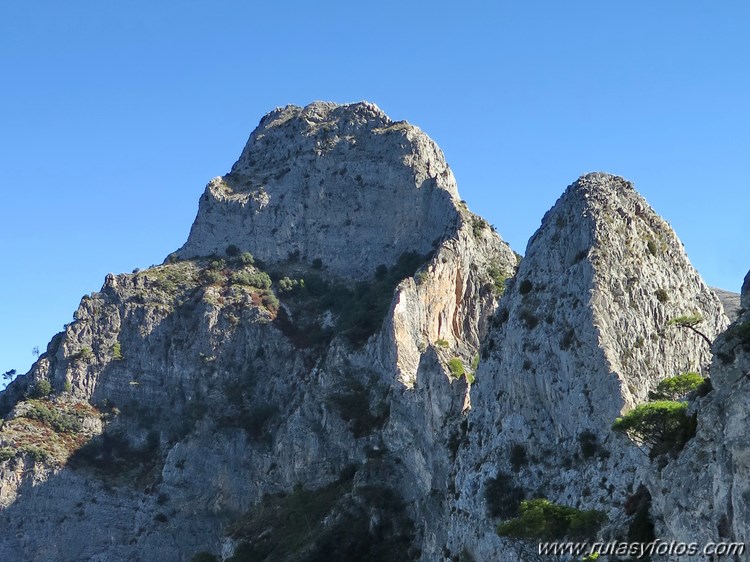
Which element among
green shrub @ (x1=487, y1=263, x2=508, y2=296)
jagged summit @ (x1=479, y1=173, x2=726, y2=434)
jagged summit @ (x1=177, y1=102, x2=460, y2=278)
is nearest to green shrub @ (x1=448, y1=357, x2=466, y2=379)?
jagged summit @ (x1=479, y1=173, x2=726, y2=434)

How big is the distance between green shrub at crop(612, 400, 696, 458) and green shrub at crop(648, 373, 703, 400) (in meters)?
4.44

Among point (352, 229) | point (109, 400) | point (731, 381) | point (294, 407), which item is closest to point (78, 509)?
point (109, 400)

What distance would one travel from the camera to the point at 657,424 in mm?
50469

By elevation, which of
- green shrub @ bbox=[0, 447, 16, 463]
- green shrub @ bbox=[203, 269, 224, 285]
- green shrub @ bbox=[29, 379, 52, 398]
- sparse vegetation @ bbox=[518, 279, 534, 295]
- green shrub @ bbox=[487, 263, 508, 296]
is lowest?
green shrub @ bbox=[0, 447, 16, 463]

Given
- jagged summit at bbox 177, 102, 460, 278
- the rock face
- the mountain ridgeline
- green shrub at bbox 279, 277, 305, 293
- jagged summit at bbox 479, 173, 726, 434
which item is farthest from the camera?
jagged summit at bbox 177, 102, 460, 278

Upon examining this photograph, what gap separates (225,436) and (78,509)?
699 inches

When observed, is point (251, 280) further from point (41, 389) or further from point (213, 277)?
point (41, 389)

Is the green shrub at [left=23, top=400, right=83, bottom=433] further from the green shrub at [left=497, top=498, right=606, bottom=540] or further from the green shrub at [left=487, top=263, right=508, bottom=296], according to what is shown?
the green shrub at [left=497, top=498, right=606, bottom=540]

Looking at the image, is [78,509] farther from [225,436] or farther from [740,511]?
[740,511]

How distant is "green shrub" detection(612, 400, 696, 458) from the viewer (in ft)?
147

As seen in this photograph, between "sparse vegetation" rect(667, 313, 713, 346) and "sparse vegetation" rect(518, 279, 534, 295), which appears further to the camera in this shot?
"sparse vegetation" rect(518, 279, 534, 295)

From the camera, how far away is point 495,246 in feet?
399

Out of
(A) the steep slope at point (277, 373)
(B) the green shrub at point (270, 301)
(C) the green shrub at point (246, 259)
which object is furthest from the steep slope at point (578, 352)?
(C) the green shrub at point (246, 259)

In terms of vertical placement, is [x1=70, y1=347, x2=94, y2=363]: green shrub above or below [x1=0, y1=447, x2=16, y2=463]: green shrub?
above
